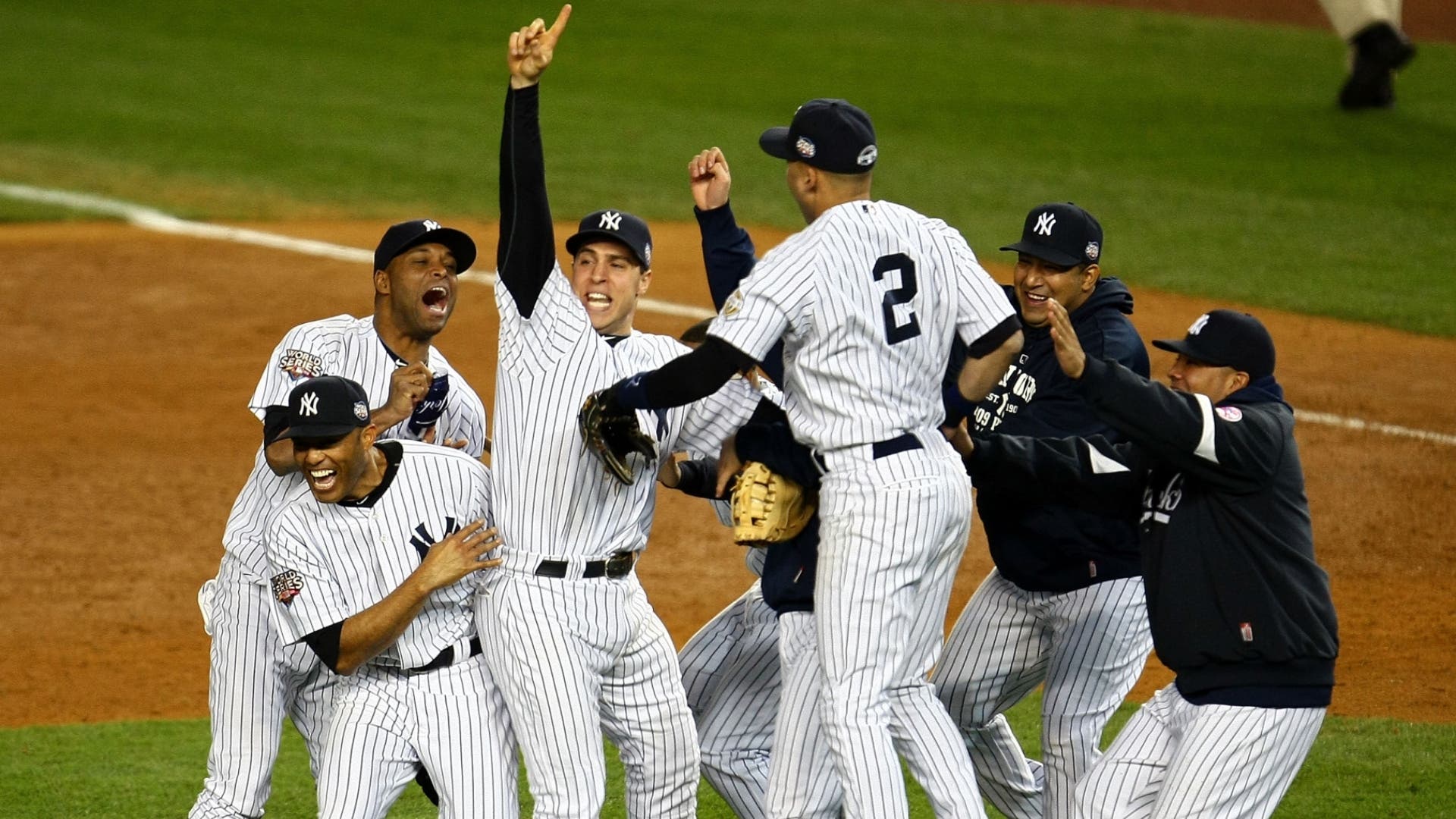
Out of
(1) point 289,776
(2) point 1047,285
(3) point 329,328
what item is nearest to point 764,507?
(2) point 1047,285

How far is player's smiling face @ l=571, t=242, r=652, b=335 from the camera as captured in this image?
16.4 ft

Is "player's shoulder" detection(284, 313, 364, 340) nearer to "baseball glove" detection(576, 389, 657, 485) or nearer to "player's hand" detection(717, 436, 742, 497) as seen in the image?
"baseball glove" detection(576, 389, 657, 485)

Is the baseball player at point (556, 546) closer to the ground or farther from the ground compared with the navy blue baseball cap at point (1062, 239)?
closer to the ground

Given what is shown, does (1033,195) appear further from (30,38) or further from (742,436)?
(30,38)

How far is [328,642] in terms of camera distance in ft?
15.3

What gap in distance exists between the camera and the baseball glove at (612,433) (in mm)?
4430

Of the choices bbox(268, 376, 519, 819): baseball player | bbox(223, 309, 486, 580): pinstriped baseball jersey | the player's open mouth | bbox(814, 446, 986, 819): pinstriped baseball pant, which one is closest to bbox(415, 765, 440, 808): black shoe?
bbox(268, 376, 519, 819): baseball player

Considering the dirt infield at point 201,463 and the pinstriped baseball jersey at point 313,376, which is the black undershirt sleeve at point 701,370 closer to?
the pinstriped baseball jersey at point 313,376

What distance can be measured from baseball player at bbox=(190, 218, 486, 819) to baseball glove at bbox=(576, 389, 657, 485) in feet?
2.77

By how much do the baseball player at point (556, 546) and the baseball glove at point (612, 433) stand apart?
0.32 ft

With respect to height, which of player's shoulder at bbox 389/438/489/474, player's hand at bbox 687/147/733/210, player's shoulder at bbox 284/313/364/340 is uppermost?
player's hand at bbox 687/147/733/210

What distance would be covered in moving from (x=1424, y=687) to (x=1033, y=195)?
9.11m

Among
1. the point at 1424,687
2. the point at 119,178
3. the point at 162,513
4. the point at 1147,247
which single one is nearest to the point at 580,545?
the point at 1424,687

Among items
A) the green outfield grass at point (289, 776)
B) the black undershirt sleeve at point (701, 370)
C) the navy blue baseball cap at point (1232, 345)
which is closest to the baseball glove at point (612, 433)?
the black undershirt sleeve at point (701, 370)
